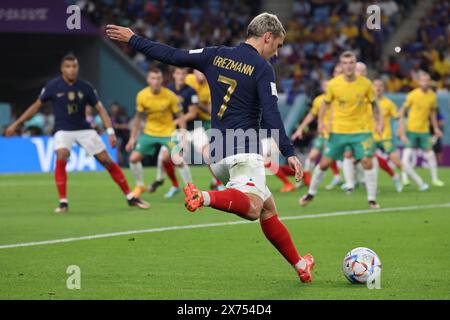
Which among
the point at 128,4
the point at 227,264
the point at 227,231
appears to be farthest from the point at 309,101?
the point at 227,264

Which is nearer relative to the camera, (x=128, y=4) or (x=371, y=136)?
(x=371, y=136)

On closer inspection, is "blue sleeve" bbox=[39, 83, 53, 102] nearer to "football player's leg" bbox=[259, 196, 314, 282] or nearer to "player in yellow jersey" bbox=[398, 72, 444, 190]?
"football player's leg" bbox=[259, 196, 314, 282]

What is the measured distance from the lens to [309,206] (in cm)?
1792

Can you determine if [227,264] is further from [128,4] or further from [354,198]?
[128,4]

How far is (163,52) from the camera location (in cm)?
923

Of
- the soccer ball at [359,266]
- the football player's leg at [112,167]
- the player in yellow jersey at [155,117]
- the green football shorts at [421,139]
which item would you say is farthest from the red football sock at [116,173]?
the green football shorts at [421,139]

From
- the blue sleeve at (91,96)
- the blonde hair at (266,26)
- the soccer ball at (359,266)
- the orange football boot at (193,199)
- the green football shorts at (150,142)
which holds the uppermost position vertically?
the blue sleeve at (91,96)

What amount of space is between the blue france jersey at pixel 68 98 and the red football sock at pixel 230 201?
8479mm

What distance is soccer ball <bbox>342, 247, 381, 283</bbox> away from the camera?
30.6 feet

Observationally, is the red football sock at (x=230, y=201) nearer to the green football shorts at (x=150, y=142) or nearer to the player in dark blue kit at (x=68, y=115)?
the player in dark blue kit at (x=68, y=115)

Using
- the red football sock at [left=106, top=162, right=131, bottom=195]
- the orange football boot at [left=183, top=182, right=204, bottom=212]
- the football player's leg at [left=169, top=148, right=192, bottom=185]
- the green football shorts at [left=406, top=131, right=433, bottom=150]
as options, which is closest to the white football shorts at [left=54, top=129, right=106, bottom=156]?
the red football sock at [left=106, top=162, right=131, bottom=195]

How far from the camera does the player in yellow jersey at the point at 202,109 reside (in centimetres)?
2142

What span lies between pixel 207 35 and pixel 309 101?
21.0 feet
